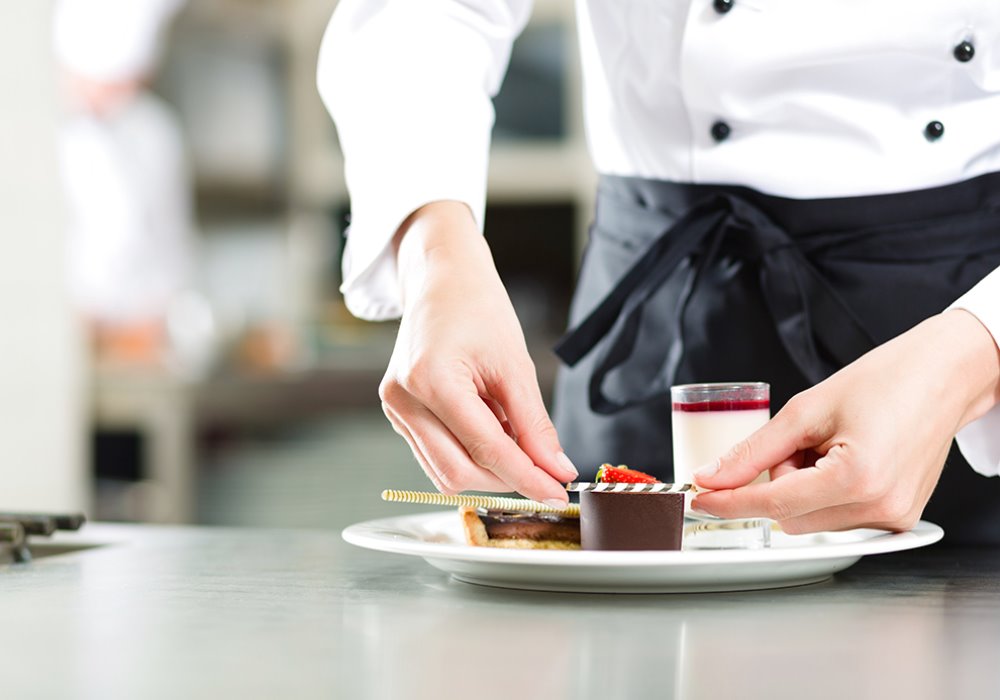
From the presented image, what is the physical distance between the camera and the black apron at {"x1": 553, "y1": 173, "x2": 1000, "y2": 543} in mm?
1120

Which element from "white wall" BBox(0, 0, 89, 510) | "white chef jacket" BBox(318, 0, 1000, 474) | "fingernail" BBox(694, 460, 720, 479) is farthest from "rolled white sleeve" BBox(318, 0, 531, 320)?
"white wall" BBox(0, 0, 89, 510)

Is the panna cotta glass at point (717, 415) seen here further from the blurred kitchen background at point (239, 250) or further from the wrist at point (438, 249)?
the blurred kitchen background at point (239, 250)

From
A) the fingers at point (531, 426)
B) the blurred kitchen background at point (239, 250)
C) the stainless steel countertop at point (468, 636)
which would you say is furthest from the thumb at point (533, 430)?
the blurred kitchen background at point (239, 250)

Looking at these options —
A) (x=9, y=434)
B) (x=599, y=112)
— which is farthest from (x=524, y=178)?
(x=599, y=112)

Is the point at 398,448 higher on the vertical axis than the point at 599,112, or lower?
lower

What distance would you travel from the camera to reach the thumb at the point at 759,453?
79 centimetres

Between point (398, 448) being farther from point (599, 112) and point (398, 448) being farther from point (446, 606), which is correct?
point (446, 606)

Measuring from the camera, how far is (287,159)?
17.0 ft

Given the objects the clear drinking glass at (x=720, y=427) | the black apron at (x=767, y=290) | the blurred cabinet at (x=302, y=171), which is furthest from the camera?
the blurred cabinet at (x=302, y=171)

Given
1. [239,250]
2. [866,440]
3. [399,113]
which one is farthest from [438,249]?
[239,250]

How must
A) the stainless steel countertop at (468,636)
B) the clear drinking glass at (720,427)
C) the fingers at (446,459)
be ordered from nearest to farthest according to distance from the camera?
the stainless steel countertop at (468,636)
the fingers at (446,459)
the clear drinking glass at (720,427)

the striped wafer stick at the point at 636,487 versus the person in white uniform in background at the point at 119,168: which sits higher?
the person in white uniform in background at the point at 119,168

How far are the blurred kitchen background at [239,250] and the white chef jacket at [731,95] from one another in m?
2.55

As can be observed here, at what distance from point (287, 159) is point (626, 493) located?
455 centimetres
